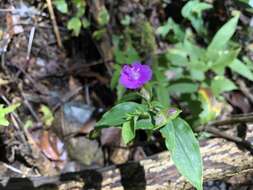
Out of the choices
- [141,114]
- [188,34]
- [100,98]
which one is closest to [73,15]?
[100,98]

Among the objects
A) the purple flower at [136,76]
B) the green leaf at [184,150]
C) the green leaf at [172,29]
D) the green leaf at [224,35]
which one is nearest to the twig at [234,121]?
the green leaf at [224,35]

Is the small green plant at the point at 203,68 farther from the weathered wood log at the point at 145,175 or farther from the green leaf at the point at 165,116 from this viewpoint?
the green leaf at the point at 165,116

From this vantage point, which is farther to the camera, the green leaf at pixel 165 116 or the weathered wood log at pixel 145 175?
the weathered wood log at pixel 145 175

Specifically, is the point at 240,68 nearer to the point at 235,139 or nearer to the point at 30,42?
the point at 235,139

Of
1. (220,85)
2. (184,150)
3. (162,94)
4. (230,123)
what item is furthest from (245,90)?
(184,150)

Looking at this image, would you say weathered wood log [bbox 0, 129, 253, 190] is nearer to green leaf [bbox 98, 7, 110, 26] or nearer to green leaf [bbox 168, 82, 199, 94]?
green leaf [bbox 168, 82, 199, 94]

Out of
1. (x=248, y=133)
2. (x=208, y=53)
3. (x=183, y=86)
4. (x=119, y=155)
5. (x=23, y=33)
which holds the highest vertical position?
(x=23, y=33)

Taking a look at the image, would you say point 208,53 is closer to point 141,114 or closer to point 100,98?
point 100,98
